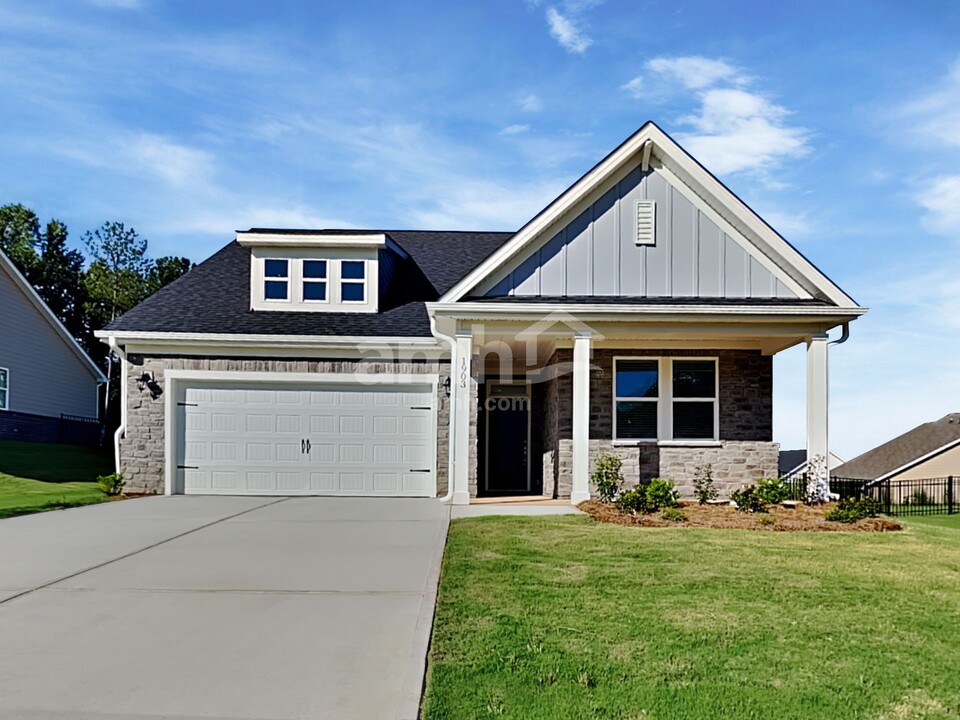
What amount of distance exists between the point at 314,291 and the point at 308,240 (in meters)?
1.16

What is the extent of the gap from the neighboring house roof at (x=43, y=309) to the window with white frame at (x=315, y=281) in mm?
11211

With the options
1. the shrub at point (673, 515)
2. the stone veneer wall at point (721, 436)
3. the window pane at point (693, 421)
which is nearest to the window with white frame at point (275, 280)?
the stone veneer wall at point (721, 436)

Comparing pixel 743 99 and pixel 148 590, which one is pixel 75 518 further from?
pixel 743 99

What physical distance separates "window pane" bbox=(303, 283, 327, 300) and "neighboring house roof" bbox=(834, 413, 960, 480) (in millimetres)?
19004

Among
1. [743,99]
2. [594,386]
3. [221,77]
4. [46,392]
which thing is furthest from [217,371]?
[46,392]

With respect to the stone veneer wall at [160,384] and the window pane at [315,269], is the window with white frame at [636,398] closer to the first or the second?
the stone veneer wall at [160,384]

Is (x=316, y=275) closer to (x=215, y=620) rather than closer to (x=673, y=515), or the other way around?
(x=673, y=515)

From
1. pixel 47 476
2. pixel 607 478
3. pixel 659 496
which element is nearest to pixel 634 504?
pixel 659 496

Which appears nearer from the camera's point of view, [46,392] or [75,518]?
[75,518]

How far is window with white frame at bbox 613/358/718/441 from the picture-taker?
15.7 m

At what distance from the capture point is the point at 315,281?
18.1 meters

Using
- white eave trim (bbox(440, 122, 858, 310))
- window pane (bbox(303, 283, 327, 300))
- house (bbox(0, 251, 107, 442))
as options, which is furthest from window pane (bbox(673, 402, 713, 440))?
house (bbox(0, 251, 107, 442))

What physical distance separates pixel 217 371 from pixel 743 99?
36.7 feet

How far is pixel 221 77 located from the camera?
13.8 metres
